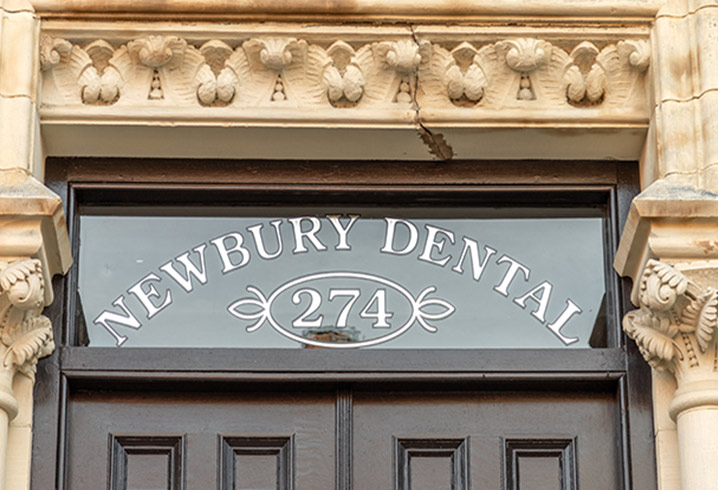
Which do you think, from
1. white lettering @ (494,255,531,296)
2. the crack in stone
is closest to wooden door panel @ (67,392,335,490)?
white lettering @ (494,255,531,296)

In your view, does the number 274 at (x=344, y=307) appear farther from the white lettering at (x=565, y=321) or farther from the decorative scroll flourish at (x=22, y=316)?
the decorative scroll flourish at (x=22, y=316)

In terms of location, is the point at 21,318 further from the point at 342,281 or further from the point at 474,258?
the point at 474,258

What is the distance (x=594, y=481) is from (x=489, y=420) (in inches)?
16.3

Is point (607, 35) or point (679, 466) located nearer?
point (679, 466)

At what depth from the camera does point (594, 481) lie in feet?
21.0

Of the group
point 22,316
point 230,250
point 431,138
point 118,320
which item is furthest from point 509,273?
point 22,316

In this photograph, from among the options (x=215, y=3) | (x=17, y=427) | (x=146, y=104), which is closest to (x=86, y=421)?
(x=17, y=427)

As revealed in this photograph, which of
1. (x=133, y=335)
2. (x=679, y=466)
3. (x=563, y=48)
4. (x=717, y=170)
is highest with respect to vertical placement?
(x=563, y=48)

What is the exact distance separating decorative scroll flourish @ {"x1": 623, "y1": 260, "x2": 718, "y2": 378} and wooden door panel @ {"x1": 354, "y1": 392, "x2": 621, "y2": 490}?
0.39 m

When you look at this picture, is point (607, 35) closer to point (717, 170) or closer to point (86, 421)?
point (717, 170)

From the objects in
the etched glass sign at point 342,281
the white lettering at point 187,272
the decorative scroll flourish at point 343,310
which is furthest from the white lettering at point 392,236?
the white lettering at point 187,272

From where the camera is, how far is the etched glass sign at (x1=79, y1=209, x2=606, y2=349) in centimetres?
656

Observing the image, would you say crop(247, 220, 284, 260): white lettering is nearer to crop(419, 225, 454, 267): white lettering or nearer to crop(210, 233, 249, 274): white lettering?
crop(210, 233, 249, 274): white lettering

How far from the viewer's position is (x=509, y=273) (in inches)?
263
